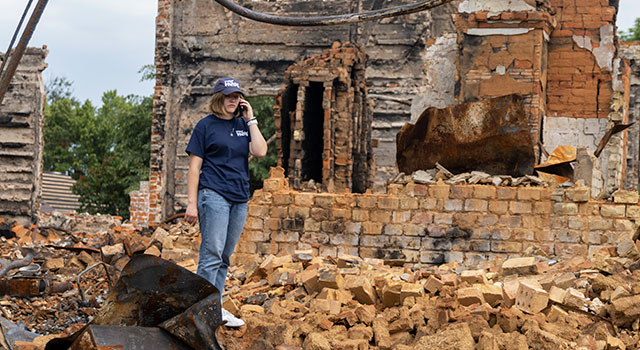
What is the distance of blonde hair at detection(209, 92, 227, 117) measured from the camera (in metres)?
4.69

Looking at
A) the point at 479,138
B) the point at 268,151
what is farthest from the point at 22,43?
the point at 268,151

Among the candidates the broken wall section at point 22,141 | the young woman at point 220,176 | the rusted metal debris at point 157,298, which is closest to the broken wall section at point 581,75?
the broken wall section at point 22,141

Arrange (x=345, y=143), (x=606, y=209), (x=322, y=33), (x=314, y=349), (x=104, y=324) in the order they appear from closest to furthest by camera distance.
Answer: (x=104, y=324)
(x=314, y=349)
(x=606, y=209)
(x=345, y=143)
(x=322, y=33)

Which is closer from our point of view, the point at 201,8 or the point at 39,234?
the point at 39,234

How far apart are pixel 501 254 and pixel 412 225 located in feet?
3.71

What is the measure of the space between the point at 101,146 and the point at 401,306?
2997cm

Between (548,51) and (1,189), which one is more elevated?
(548,51)

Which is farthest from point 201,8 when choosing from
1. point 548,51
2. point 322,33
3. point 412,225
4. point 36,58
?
point 412,225

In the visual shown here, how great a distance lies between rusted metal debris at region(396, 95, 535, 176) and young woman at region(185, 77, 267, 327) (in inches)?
201

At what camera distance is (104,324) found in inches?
168

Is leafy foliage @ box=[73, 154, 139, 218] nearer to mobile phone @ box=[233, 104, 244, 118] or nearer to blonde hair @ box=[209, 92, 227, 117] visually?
mobile phone @ box=[233, 104, 244, 118]

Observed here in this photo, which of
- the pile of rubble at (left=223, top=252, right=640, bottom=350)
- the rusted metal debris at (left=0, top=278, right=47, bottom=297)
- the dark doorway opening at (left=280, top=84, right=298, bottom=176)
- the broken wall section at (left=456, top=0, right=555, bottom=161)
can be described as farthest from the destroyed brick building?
the rusted metal debris at (left=0, top=278, right=47, bottom=297)

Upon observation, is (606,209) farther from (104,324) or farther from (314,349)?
(104,324)

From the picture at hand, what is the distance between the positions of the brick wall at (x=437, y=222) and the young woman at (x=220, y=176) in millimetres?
4003
